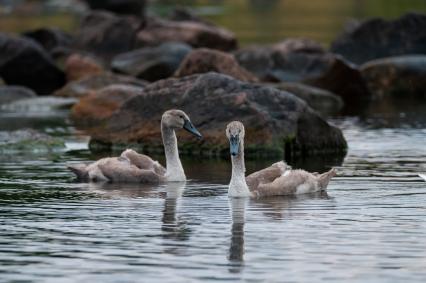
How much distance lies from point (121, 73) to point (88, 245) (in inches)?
1182

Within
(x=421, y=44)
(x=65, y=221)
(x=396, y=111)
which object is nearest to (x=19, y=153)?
(x=65, y=221)

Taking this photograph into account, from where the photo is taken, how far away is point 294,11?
9962 centimetres

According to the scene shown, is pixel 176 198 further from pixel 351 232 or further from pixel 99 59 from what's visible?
pixel 99 59

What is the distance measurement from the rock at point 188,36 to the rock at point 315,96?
37.1 feet

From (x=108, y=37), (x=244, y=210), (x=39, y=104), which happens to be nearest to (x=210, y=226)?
(x=244, y=210)

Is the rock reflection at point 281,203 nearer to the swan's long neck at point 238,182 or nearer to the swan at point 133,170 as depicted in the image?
the swan's long neck at point 238,182

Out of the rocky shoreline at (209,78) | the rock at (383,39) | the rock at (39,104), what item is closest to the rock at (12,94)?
the rocky shoreline at (209,78)

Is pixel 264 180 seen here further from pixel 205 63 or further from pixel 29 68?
pixel 29 68

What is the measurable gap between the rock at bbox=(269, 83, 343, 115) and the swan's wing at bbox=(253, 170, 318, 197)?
18924 mm

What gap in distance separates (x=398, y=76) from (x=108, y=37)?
16.4 meters

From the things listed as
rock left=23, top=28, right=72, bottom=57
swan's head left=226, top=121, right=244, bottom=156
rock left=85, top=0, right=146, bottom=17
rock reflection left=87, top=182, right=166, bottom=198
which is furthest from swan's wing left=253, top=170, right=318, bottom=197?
rock left=85, top=0, right=146, bottom=17

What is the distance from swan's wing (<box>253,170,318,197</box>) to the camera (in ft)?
66.0

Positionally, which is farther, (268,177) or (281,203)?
(268,177)

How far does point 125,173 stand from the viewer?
22094 mm
